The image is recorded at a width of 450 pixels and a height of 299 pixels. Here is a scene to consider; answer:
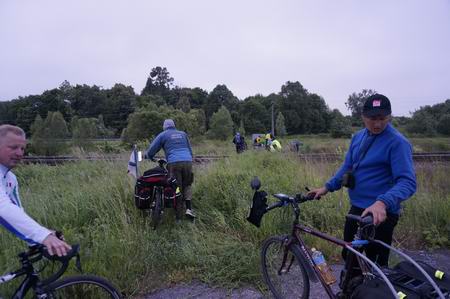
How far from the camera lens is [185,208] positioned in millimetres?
6066

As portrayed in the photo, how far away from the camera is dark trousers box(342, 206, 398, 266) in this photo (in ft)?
8.86

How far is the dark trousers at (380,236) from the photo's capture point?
270 cm

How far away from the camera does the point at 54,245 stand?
1.92 meters

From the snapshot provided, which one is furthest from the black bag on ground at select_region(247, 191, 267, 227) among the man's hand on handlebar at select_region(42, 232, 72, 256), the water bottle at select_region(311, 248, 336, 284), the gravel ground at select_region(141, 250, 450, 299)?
the man's hand on handlebar at select_region(42, 232, 72, 256)

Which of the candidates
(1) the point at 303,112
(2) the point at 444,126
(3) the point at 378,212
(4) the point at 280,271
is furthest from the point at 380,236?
(1) the point at 303,112

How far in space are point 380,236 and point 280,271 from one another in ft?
3.93

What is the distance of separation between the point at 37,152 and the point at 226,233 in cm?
2336

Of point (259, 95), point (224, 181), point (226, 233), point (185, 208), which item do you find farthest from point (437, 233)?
point (259, 95)

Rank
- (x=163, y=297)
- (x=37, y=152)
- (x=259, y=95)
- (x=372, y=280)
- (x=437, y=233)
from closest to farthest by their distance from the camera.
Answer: (x=372, y=280)
(x=163, y=297)
(x=437, y=233)
(x=37, y=152)
(x=259, y=95)

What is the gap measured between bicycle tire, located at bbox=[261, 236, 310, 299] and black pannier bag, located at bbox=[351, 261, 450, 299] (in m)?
1.32

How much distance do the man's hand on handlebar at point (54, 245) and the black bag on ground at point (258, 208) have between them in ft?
5.71

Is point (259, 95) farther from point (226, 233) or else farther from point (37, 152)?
point (226, 233)

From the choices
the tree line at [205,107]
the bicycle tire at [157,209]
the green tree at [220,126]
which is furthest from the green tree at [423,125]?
the bicycle tire at [157,209]

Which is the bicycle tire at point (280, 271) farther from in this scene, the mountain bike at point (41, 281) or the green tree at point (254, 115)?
the green tree at point (254, 115)
